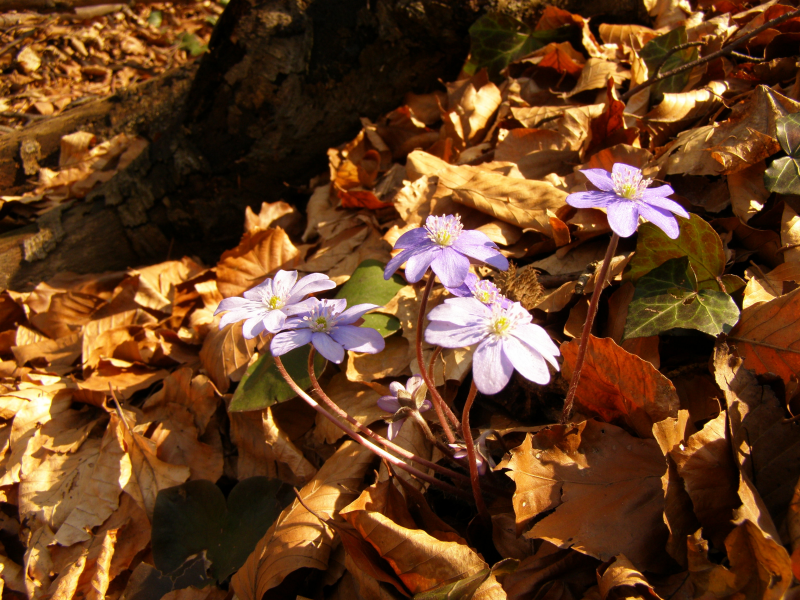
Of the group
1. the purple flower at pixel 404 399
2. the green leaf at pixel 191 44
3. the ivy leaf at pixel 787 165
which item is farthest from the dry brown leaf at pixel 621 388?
the green leaf at pixel 191 44

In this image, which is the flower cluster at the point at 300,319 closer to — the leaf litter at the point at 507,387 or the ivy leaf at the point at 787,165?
the leaf litter at the point at 507,387

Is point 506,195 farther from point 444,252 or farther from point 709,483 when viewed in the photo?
point 709,483

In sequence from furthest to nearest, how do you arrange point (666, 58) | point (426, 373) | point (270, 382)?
point (666, 58) → point (270, 382) → point (426, 373)

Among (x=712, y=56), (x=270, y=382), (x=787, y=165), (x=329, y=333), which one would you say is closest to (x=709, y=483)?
(x=329, y=333)

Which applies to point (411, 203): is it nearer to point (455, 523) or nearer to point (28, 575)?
point (455, 523)

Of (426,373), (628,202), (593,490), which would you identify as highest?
(628,202)
